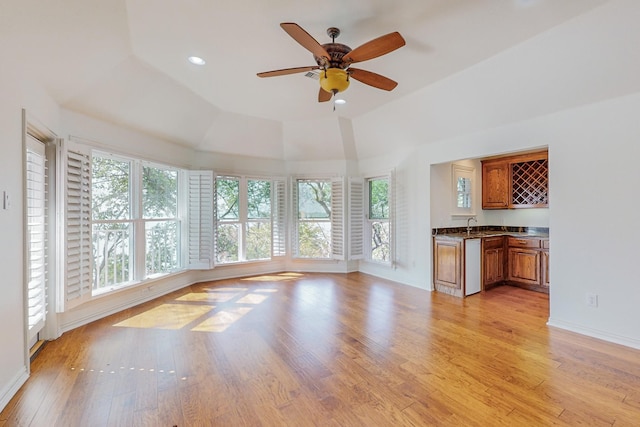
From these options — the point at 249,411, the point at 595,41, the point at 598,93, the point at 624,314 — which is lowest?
the point at 249,411

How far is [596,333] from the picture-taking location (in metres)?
2.96

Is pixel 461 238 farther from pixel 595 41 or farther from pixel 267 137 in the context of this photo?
pixel 267 137

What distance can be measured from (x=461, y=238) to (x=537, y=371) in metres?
2.25

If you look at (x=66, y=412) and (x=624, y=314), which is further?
(x=624, y=314)

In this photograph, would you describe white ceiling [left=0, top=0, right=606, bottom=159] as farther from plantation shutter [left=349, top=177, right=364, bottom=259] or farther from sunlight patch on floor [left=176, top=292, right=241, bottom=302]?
sunlight patch on floor [left=176, top=292, right=241, bottom=302]

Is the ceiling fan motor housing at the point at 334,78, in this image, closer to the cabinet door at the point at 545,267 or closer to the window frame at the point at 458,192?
the window frame at the point at 458,192

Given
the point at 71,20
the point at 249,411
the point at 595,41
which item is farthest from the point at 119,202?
the point at 595,41

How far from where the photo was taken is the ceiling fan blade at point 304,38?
6.28ft

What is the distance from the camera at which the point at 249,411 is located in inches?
74.7

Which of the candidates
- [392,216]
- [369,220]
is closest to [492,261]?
[392,216]

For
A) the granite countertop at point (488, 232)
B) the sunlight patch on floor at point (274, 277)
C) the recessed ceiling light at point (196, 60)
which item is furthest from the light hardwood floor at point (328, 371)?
the recessed ceiling light at point (196, 60)

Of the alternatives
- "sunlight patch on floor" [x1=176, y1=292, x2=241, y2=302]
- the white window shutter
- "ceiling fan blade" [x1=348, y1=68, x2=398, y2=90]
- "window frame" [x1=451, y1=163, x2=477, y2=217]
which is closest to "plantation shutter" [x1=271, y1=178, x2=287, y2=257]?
"sunlight patch on floor" [x1=176, y1=292, x2=241, y2=302]

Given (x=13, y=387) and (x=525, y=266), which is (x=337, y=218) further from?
(x=13, y=387)

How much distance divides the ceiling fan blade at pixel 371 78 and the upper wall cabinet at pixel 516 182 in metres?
3.46
